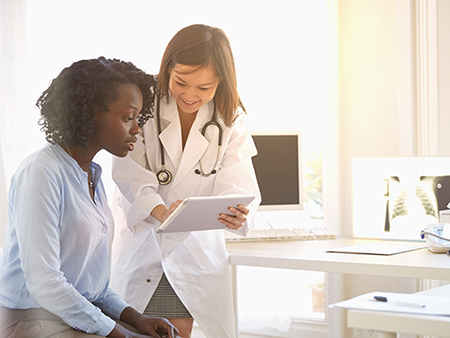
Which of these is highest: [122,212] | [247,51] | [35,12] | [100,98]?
[247,51]

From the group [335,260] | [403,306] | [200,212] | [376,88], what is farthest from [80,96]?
[376,88]

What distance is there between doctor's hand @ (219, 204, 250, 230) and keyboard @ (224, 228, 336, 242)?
567 mm

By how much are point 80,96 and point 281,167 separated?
1.27 m

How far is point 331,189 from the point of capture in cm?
222

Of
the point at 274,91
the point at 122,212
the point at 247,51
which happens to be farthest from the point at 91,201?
the point at 274,91

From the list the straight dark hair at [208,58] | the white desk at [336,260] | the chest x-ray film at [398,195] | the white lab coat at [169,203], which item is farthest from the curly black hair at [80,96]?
the chest x-ray film at [398,195]

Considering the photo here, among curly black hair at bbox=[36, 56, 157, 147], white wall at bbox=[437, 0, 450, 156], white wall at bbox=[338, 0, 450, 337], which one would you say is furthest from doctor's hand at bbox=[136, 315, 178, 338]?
white wall at bbox=[437, 0, 450, 156]

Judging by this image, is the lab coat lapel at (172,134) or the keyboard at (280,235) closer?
the lab coat lapel at (172,134)

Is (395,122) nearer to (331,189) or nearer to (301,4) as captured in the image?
(331,189)

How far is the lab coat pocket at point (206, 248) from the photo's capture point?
1.46m

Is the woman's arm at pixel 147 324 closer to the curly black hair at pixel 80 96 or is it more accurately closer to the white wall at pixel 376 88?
the curly black hair at pixel 80 96

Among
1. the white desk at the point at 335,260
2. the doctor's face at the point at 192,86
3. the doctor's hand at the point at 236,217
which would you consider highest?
the doctor's face at the point at 192,86

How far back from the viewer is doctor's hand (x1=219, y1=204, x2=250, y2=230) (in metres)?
→ 1.32

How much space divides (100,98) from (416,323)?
661mm
